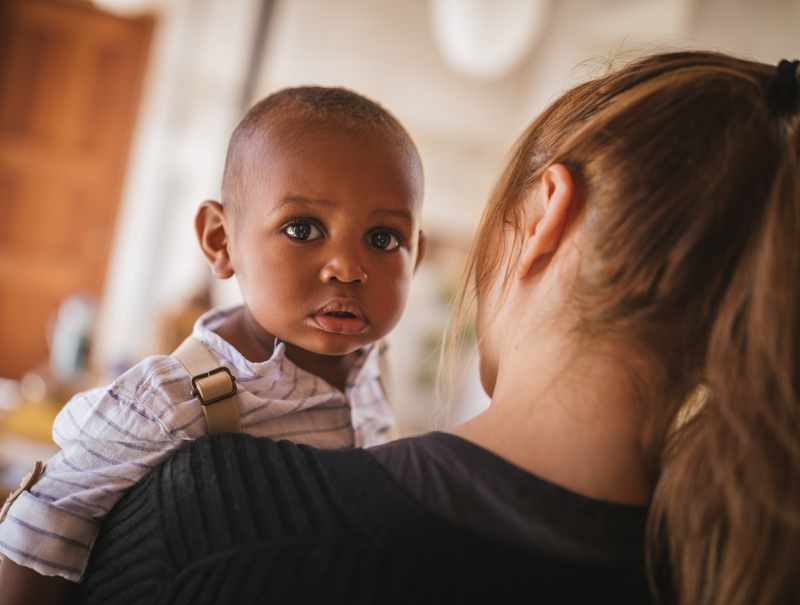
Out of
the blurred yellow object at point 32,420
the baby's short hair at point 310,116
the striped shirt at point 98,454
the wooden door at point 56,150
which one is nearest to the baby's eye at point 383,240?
the baby's short hair at point 310,116

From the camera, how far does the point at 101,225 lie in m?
4.45

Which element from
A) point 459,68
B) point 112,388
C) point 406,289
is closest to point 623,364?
point 406,289

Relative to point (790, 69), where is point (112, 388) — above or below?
below

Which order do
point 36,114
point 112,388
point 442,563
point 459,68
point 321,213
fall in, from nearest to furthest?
point 442,563, point 112,388, point 321,213, point 36,114, point 459,68

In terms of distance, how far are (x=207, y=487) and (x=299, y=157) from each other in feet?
1.36

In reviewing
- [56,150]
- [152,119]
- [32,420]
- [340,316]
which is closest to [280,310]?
[340,316]

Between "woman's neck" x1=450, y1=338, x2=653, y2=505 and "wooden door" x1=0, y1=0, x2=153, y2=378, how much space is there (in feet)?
14.2

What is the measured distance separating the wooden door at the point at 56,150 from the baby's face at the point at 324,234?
3.99 meters

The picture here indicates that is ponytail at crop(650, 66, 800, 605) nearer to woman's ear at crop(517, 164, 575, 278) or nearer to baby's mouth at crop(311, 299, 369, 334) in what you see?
woman's ear at crop(517, 164, 575, 278)

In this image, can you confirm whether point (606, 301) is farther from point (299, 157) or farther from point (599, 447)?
point (299, 157)

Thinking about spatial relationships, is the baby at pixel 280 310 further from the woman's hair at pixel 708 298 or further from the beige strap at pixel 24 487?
the woman's hair at pixel 708 298

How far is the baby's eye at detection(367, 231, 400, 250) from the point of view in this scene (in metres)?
0.88

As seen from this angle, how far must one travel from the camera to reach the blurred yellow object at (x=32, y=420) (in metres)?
2.12

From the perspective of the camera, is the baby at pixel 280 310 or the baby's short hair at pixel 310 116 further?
the baby's short hair at pixel 310 116
